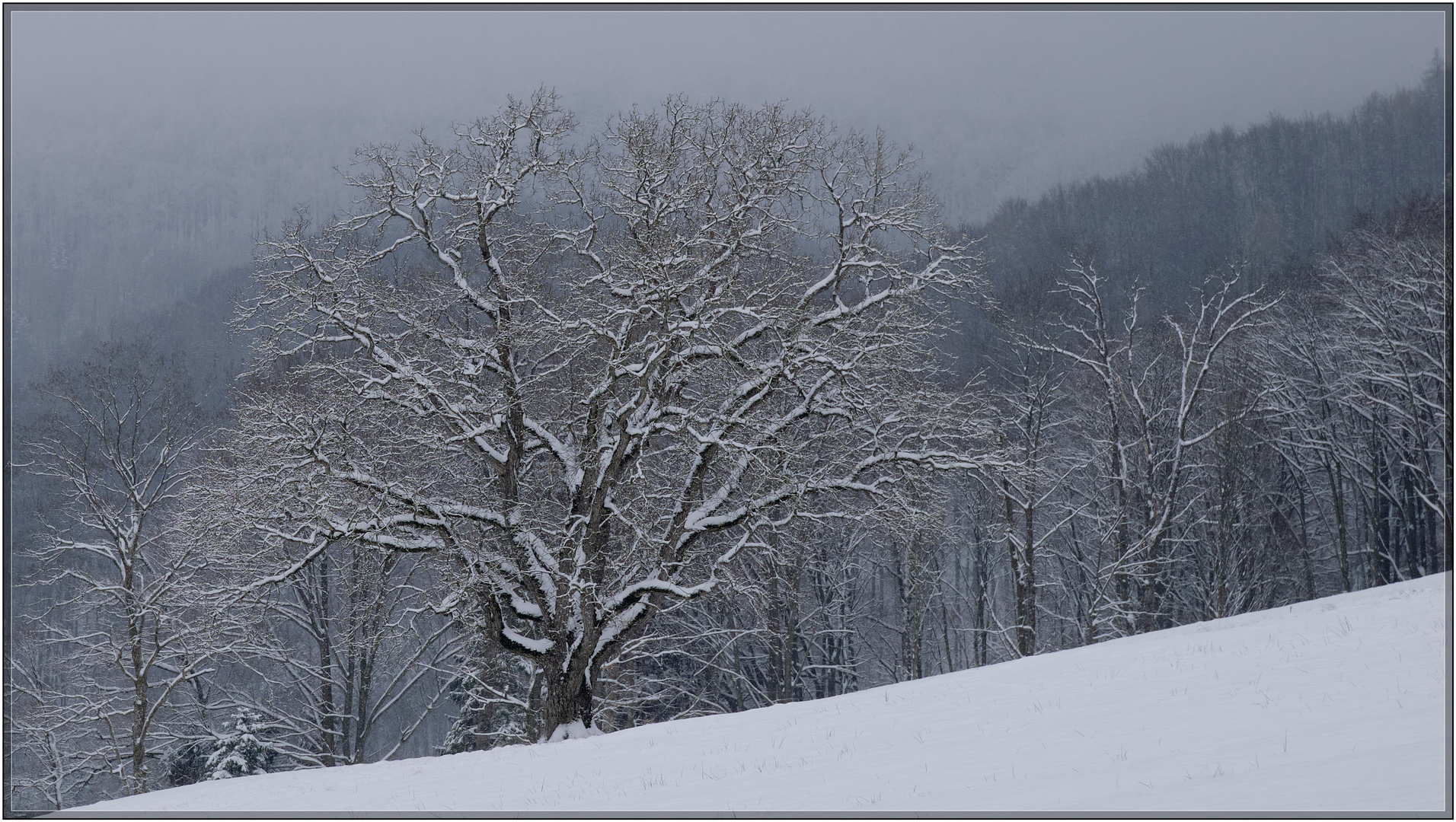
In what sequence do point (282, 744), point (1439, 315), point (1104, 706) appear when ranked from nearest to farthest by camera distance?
1. point (1104, 706)
2. point (282, 744)
3. point (1439, 315)

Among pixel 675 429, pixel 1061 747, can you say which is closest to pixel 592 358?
pixel 675 429

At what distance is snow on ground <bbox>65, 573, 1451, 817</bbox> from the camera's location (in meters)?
6.02

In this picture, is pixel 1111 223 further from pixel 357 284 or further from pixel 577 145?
pixel 357 284

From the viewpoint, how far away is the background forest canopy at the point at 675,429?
634 inches

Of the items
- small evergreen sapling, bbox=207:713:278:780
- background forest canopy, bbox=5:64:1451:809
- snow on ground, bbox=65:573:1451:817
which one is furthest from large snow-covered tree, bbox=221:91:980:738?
small evergreen sapling, bbox=207:713:278:780

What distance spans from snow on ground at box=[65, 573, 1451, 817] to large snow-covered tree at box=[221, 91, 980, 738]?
12.4 ft

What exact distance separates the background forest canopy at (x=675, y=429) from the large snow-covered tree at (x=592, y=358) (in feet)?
0.38

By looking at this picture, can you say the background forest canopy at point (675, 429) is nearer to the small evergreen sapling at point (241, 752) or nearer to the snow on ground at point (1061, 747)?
the small evergreen sapling at point (241, 752)

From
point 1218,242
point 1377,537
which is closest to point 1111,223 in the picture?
point 1218,242

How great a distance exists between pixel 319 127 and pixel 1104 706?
16.9 metres

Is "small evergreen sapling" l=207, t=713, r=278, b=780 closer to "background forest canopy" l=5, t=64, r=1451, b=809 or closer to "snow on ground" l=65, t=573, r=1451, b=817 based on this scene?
"background forest canopy" l=5, t=64, r=1451, b=809

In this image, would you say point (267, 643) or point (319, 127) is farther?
point (267, 643)

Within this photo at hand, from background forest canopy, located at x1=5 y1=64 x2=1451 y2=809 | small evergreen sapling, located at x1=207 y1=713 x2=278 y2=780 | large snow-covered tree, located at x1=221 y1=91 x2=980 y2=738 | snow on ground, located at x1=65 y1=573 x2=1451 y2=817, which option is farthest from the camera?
small evergreen sapling, located at x1=207 y1=713 x2=278 y2=780

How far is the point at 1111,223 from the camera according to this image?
3575 cm
